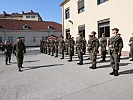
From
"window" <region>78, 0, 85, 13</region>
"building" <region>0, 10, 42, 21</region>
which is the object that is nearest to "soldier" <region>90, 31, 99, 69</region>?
"window" <region>78, 0, 85, 13</region>

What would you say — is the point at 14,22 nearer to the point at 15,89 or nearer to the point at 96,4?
the point at 96,4

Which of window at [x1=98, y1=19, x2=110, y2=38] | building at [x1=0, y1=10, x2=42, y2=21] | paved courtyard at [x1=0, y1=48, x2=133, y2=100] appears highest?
building at [x1=0, y1=10, x2=42, y2=21]

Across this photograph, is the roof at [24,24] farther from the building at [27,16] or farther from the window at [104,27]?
the window at [104,27]

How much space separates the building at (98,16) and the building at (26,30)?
26.8 m

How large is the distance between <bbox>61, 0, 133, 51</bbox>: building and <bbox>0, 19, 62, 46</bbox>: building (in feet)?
87.9

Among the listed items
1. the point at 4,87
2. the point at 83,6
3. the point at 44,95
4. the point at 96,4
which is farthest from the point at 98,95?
the point at 83,6

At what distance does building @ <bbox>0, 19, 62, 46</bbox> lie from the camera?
51.6m

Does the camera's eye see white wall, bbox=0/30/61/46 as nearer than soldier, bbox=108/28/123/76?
No

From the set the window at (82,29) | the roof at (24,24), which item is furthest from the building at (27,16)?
the window at (82,29)

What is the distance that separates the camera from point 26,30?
2121 inches

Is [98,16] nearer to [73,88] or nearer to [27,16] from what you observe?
[73,88]

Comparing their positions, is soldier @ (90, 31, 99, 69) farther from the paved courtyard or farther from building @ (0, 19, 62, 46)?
building @ (0, 19, 62, 46)

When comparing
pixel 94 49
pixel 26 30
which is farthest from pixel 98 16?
pixel 26 30

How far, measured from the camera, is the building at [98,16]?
47.9 feet
